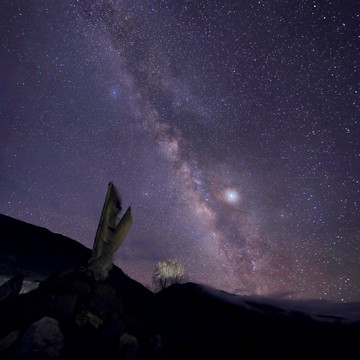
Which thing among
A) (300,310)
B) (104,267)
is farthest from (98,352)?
(300,310)

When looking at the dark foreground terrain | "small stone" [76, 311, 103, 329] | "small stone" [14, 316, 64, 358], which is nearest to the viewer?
"small stone" [14, 316, 64, 358]

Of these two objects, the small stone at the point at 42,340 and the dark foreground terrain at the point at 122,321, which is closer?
the small stone at the point at 42,340

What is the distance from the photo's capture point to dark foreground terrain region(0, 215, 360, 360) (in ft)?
14.6

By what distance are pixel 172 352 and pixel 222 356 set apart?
1.57 metres

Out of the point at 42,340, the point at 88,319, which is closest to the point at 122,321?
the point at 88,319

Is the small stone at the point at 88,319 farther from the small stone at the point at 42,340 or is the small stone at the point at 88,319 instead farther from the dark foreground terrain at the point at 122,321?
the small stone at the point at 42,340

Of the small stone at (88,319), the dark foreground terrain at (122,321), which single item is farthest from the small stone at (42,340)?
the small stone at (88,319)

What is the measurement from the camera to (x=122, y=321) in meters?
5.71

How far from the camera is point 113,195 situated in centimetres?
738

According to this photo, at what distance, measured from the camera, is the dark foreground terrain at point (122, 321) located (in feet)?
14.6

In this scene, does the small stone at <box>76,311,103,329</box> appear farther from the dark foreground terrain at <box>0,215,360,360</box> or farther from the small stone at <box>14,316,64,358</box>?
the small stone at <box>14,316,64,358</box>

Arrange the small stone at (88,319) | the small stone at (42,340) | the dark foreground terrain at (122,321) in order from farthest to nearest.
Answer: the small stone at (88,319) → the dark foreground terrain at (122,321) → the small stone at (42,340)

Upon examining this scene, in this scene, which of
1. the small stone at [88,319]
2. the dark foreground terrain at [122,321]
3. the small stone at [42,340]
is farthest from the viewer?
the small stone at [88,319]

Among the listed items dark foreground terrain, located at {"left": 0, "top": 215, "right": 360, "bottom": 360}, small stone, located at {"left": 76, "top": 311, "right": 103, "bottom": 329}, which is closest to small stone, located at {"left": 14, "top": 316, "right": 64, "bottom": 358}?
dark foreground terrain, located at {"left": 0, "top": 215, "right": 360, "bottom": 360}
